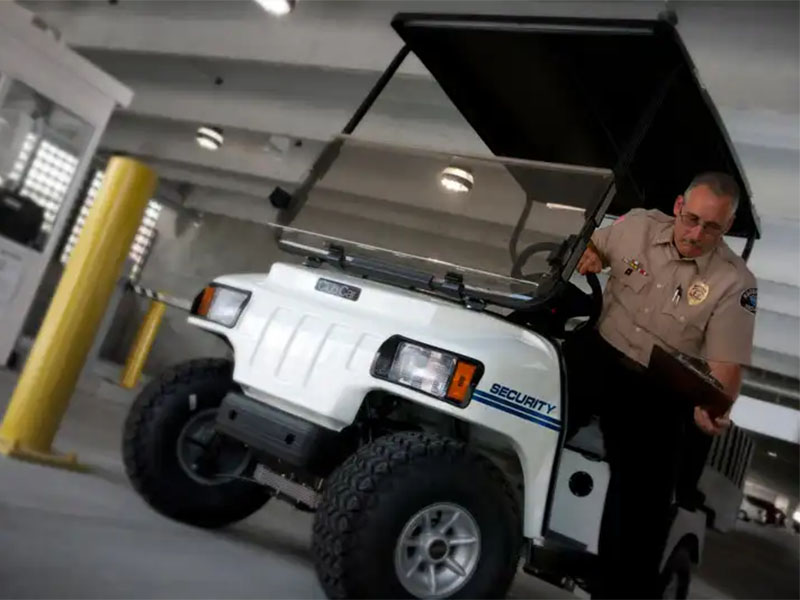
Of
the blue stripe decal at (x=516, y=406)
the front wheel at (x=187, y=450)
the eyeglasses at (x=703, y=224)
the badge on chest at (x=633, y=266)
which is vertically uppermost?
the eyeglasses at (x=703, y=224)

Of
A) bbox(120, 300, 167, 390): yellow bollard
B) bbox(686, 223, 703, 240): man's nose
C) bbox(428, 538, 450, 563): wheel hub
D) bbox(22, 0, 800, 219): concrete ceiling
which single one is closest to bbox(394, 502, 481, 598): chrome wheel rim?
bbox(428, 538, 450, 563): wheel hub

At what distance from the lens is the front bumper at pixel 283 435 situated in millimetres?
2209

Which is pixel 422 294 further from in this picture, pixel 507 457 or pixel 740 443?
pixel 740 443

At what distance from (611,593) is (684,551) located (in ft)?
2.28

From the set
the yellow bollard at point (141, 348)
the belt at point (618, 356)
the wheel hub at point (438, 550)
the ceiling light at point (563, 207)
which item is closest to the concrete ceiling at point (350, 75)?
the ceiling light at point (563, 207)

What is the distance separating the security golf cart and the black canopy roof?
0.03 ft

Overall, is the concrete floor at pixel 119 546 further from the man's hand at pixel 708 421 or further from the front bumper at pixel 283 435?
the man's hand at pixel 708 421

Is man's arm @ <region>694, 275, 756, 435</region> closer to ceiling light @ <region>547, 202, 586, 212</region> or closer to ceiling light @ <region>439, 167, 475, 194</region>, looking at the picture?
ceiling light @ <region>547, 202, 586, 212</region>

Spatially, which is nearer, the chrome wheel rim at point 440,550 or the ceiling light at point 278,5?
the chrome wheel rim at point 440,550

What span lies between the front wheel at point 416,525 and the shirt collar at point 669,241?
3.44ft

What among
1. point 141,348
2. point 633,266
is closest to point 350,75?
point 141,348

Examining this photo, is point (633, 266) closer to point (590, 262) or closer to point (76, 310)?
point (590, 262)

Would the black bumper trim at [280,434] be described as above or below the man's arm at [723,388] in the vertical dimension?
below

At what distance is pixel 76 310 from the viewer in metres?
3.47
